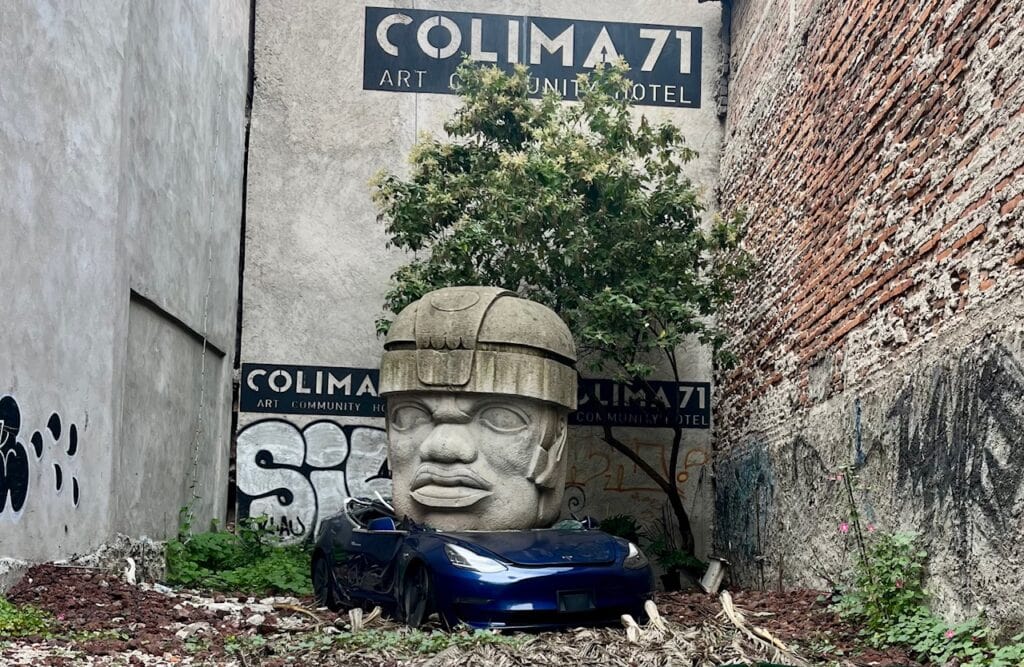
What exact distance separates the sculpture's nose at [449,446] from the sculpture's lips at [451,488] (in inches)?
3.6

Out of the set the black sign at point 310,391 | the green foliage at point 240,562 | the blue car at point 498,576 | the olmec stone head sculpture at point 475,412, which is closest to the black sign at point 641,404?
the black sign at point 310,391

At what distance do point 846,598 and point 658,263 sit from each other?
439 centimetres

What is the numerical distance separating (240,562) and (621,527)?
164 inches

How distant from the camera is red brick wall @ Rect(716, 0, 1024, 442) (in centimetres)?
610

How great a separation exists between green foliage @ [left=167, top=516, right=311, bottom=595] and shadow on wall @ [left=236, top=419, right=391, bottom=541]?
0.40m

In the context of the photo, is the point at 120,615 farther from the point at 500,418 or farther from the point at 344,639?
the point at 500,418

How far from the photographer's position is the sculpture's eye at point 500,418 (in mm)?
8852

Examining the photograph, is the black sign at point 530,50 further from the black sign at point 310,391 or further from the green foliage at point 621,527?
the green foliage at point 621,527

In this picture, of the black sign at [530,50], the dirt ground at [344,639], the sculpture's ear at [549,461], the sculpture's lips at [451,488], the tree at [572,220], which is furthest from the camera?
the black sign at [530,50]

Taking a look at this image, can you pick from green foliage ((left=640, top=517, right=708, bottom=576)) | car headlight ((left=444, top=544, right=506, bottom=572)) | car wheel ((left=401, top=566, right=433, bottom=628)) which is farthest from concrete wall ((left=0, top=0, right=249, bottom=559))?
green foliage ((left=640, top=517, right=708, bottom=576))

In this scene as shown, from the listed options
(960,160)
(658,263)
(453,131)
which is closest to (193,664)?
(960,160)

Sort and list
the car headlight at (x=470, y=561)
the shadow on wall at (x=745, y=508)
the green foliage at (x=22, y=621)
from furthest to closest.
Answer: the shadow on wall at (x=745, y=508) < the car headlight at (x=470, y=561) < the green foliage at (x=22, y=621)

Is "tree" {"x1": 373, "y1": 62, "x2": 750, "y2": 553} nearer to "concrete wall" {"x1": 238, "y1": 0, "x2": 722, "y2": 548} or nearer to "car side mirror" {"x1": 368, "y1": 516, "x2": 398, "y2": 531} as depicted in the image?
"concrete wall" {"x1": 238, "y1": 0, "x2": 722, "y2": 548}

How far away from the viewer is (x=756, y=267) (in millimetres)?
11203
